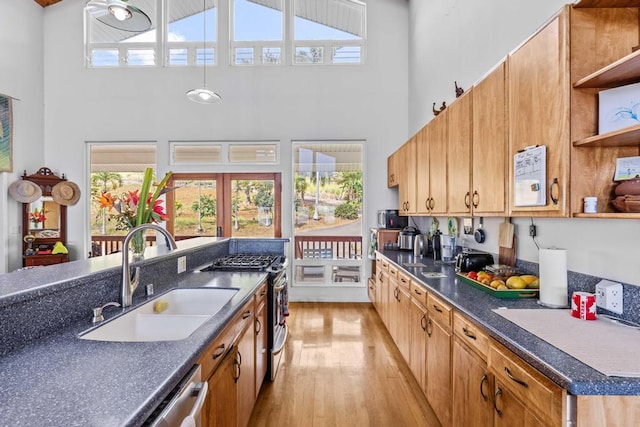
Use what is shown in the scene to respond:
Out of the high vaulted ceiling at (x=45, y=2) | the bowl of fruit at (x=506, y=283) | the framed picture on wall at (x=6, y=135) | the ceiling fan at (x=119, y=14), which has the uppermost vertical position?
the high vaulted ceiling at (x=45, y=2)

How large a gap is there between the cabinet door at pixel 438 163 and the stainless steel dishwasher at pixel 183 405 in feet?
8.04

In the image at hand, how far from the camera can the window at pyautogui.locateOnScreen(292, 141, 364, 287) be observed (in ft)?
17.7

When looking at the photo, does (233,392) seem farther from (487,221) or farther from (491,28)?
(491,28)

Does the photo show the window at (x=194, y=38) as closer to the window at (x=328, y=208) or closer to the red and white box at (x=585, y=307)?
the window at (x=328, y=208)

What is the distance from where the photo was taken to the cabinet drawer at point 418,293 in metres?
→ 2.41

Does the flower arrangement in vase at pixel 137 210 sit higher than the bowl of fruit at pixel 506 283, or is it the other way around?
the flower arrangement in vase at pixel 137 210

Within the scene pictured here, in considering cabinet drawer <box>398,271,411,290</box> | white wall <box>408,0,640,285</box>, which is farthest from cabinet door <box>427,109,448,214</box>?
cabinet drawer <box>398,271,411,290</box>

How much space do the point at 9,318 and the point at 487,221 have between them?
317 centimetres

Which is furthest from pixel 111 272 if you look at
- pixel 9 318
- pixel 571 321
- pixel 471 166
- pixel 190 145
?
pixel 190 145

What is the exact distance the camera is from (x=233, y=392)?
1.68 meters

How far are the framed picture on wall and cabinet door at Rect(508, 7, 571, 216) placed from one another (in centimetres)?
658

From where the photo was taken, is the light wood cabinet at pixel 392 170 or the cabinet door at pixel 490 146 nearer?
the cabinet door at pixel 490 146

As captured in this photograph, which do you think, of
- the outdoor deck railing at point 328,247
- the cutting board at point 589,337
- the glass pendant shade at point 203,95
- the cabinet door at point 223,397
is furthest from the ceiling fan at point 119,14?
the outdoor deck railing at point 328,247

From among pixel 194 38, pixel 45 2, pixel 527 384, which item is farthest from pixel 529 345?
pixel 45 2
